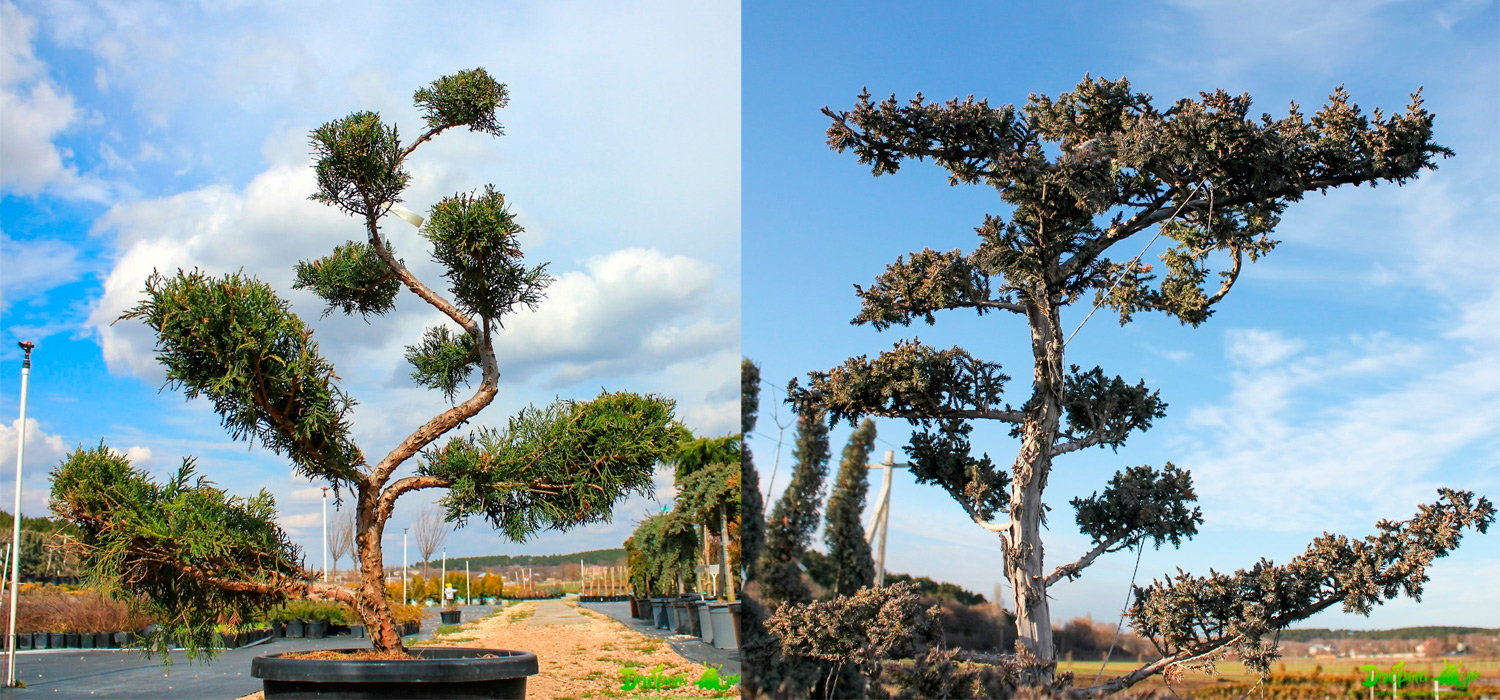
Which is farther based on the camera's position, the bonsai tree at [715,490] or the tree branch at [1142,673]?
the bonsai tree at [715,490]

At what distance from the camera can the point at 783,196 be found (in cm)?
451

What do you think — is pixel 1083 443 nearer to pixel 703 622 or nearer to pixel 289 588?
pixel 289 588

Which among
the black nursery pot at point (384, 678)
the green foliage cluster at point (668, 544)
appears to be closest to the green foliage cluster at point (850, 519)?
the black nursery pot at point (384, 678)

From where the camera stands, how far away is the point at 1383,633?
411 cm

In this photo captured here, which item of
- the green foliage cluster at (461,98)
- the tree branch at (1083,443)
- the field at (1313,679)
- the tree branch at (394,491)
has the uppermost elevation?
the green foliage cluster at (461,98)

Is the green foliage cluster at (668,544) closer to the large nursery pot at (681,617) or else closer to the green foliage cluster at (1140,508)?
the large nursery pot at (681,617)

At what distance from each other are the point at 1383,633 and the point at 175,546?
499 centimetres

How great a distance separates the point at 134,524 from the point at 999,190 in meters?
3.21

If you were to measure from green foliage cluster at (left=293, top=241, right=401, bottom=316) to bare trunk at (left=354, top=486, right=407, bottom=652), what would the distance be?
895 millimetres

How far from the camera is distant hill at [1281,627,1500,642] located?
3947 millimetres

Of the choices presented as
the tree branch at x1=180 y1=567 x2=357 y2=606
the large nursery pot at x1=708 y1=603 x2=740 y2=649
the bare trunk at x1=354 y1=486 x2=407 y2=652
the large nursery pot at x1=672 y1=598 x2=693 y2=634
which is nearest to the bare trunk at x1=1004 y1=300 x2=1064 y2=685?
the bare trunk at x1=354 y1=486 x2=407 y2=652

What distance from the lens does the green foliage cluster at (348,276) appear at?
3.51 meters

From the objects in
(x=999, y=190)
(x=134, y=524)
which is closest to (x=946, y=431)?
(x=999, y=190)

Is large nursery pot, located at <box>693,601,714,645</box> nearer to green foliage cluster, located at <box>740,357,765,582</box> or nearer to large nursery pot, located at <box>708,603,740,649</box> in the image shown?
large nursery pot, located at <box>708,603,740,649</box>
